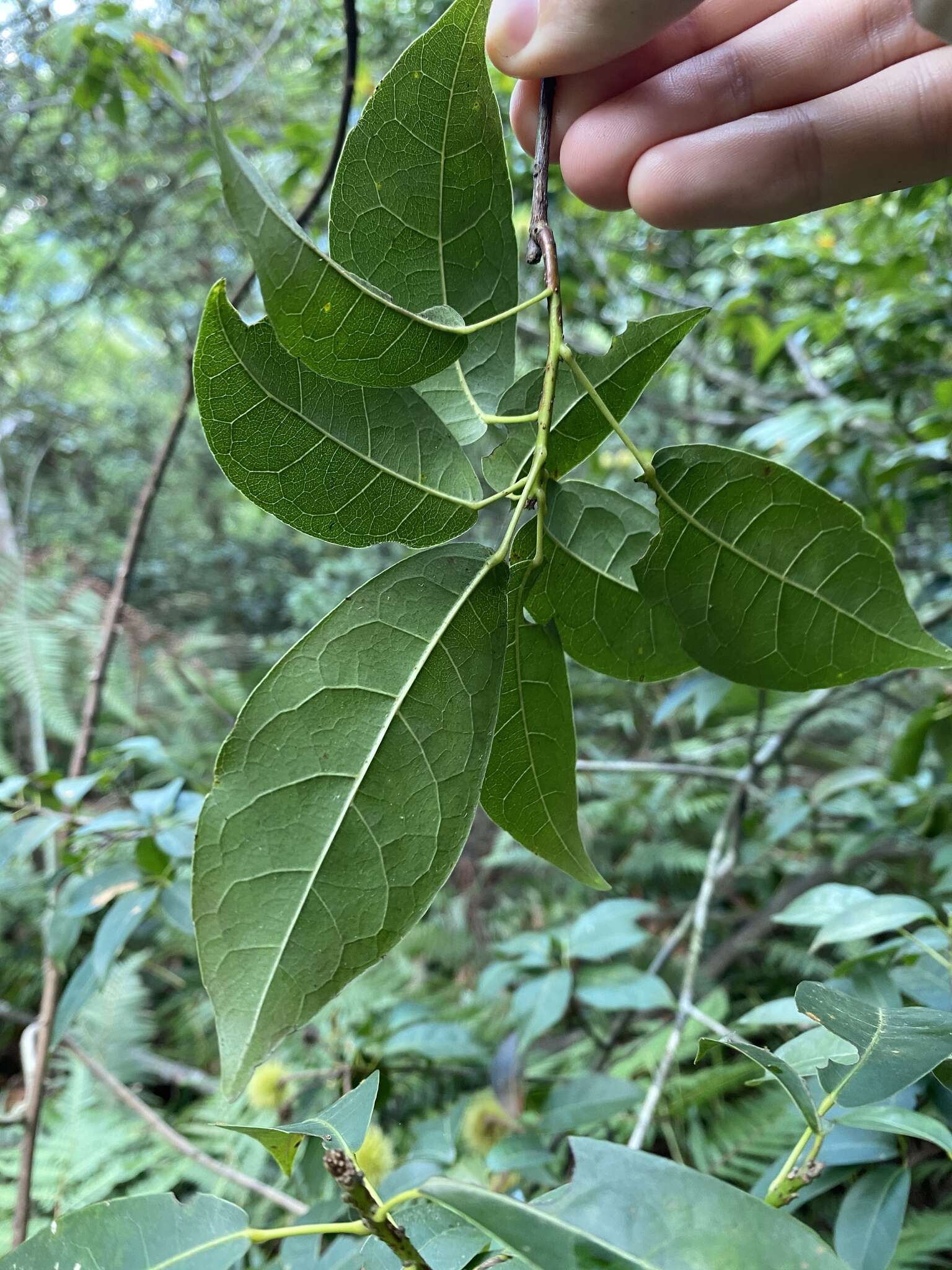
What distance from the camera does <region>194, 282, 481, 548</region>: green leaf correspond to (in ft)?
1.09

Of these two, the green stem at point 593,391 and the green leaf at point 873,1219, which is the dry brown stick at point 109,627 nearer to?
the green stem at point 593,391

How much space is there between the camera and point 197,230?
329 centimetres

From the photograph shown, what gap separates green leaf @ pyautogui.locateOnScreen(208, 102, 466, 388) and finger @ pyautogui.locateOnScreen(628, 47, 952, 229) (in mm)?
307

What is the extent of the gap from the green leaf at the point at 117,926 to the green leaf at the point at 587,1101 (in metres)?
0.49

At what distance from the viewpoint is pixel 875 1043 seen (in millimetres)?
355

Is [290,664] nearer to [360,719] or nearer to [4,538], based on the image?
[360,719]

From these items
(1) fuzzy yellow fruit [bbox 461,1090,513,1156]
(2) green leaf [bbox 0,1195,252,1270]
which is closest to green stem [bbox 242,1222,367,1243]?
(2) green leaf [bbox 0,1195,252,1270]

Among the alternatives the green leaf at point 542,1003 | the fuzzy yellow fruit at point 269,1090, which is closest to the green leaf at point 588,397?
the green leaf at point 542,1003

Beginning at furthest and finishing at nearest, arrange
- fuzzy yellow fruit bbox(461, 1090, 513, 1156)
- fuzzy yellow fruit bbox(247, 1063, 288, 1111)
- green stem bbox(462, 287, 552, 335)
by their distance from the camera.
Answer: fuzzy yellow fruit bbox(247, 1063, 288, 1111), fuzzy yellow fruit bbox(461, 1090, 513, 1156), green stem bbox(462, 287, 552, 335)

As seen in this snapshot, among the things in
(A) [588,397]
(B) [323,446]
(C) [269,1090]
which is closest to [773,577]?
(A) [588,397]

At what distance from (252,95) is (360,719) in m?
3.20

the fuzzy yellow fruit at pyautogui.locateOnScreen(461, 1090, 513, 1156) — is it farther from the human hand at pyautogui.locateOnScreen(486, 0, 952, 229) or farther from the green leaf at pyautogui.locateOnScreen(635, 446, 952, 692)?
the human hand at pyautogui.locateOnScreen(486, 0, 952, 229)

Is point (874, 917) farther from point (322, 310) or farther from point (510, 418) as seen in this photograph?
point (322, 310)

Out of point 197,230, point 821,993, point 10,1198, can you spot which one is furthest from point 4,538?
point 821,993
